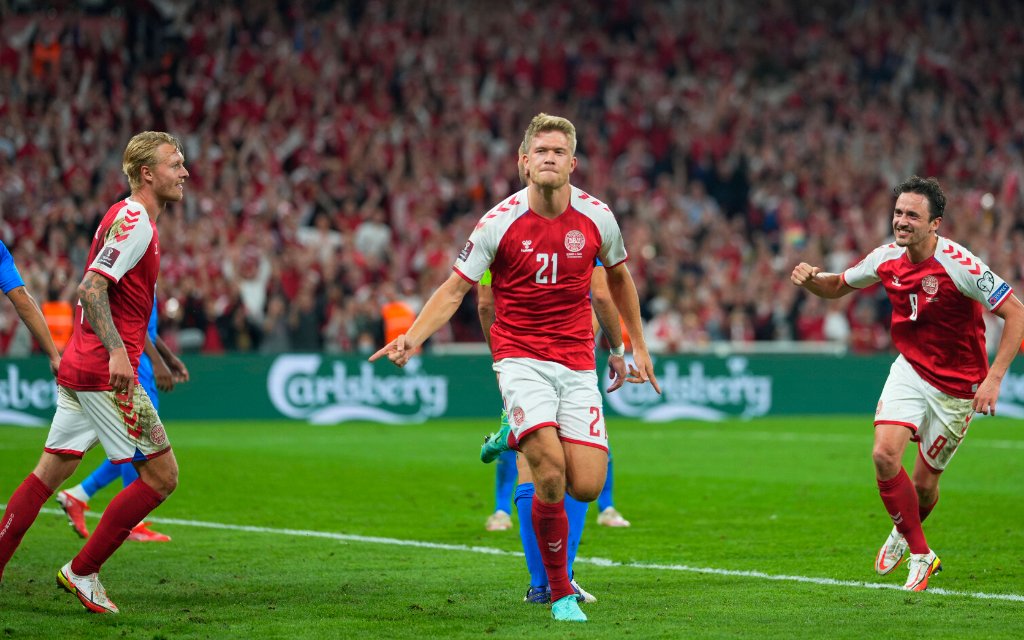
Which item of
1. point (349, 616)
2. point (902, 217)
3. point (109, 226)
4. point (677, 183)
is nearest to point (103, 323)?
point (109, 226)

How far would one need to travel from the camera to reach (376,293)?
22.2 meters

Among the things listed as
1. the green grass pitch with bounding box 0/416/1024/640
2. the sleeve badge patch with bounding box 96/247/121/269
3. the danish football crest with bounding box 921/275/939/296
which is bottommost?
the green grass pitch with bounding box 0/416/1024/640

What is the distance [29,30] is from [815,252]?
49.8ft

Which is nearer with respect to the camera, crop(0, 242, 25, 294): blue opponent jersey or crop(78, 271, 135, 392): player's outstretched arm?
crop(78, 271, 135, 392): player's outstretched arm

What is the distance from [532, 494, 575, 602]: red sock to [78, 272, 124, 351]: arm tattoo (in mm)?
2295

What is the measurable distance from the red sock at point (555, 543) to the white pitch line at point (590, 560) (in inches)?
68.5

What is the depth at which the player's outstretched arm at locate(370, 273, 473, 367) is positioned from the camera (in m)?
6.71

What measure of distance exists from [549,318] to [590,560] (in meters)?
2.50

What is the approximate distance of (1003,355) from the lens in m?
7.91

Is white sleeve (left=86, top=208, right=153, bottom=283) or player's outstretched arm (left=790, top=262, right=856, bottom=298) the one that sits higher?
white sleeve (left=86, top=208, right=153, bottom=283)

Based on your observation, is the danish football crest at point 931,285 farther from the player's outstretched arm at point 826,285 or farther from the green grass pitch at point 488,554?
the green grass pitch at point 488,554

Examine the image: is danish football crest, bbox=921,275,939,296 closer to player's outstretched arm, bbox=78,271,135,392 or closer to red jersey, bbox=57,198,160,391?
red jersey, bbox=57,198,160,391

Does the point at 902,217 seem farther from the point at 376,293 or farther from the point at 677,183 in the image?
the point at 677,183

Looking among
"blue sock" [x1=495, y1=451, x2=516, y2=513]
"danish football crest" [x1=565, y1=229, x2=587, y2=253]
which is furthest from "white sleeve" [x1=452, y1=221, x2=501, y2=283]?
"blue sock" [x1=495, y1=451, x2=516, y2=513]
